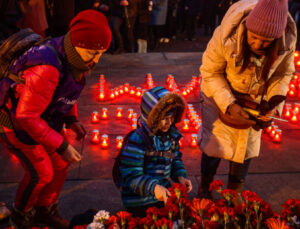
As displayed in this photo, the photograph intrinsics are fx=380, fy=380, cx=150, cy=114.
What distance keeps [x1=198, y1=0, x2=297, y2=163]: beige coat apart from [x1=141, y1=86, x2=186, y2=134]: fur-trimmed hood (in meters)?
0.60

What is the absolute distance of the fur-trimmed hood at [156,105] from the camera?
9.34 feet

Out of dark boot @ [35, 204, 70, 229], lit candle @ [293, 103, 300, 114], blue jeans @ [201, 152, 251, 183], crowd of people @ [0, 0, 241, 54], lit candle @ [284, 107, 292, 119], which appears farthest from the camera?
crowd of people @ [0, 0, 241, 54]

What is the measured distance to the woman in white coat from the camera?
2895 millimetres

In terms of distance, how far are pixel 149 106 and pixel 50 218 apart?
1.44 meters

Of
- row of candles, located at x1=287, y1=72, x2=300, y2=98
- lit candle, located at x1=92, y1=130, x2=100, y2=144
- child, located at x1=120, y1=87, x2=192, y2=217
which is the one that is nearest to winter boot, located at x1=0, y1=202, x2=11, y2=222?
child, located at x1=120, y1=87, x2=192, y2=217

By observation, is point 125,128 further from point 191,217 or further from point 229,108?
point 191,217

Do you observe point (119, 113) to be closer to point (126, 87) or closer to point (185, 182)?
point (126, 87)

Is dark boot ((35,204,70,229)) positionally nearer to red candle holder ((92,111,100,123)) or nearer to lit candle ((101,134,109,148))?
lit candle ((101,134,109,148))

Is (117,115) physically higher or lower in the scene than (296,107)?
lower

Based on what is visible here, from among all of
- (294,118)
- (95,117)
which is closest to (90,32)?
(95,117)

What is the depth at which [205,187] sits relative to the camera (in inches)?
152

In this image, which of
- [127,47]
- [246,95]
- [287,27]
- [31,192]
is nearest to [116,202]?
[31,192]

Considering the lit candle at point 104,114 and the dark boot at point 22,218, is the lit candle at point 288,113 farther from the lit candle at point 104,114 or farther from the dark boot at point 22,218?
the dark boot at point 22,218

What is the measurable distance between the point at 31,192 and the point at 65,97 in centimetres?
84
